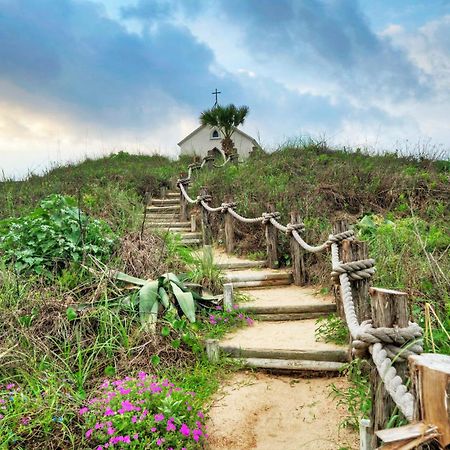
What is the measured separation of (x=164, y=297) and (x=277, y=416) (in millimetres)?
1665

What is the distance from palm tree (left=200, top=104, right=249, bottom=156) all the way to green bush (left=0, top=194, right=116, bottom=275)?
52.4 feet

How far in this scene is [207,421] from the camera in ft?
11.4

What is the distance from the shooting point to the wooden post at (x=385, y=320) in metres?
1.93

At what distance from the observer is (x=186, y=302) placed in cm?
462

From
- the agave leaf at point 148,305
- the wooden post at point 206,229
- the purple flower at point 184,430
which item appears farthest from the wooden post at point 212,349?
the wooden post at point 206,229

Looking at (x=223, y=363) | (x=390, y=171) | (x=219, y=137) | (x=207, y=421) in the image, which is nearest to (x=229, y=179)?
(x=390, y=171)

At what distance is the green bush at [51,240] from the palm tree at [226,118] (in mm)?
15976

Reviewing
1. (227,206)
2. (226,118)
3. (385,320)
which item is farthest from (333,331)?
(226,118)

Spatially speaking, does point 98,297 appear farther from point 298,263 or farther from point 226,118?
point 226,118

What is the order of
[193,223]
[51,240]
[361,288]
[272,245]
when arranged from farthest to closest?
1. [193,223]
2. [272,245]
3. [51,240]
4. [361,288]

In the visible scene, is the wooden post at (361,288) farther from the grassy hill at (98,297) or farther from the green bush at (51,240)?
the green bush at (51,240)

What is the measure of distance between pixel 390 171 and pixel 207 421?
8851mm

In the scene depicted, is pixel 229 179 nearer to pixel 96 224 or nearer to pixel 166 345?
pixel 96 224

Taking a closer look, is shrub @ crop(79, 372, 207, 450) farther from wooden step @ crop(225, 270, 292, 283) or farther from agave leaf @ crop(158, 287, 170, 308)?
wooden step @ crop(225, 270, 292, 283)
